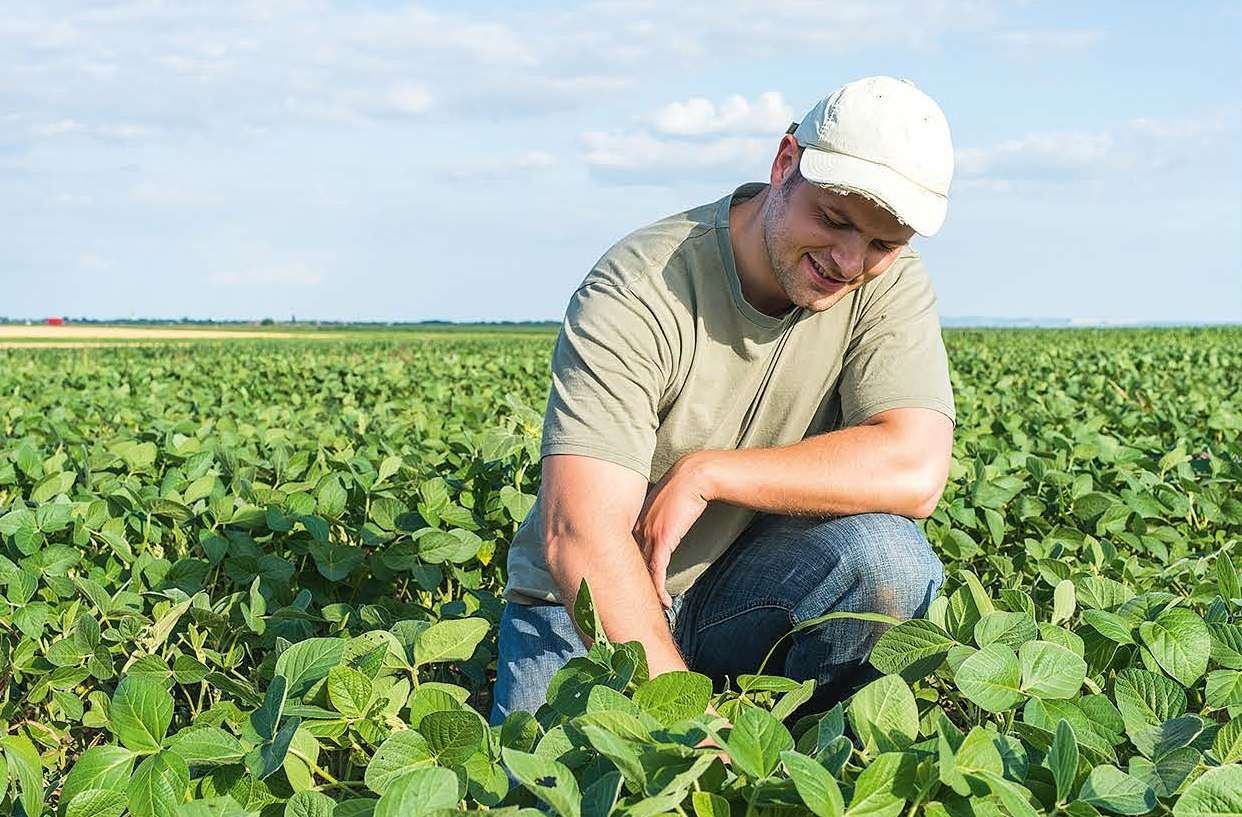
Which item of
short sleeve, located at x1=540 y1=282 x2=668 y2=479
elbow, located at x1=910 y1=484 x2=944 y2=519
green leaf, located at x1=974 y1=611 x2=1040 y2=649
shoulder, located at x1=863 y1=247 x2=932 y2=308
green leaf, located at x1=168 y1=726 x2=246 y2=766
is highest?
shoulder, located at x1=863 y1=247 x2=932 y2=308

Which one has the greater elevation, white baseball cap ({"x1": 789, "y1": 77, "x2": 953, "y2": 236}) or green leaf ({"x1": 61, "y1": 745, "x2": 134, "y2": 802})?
white baseball cap ({"x1": 789, "y1": 77, "x2": 953, "y2": 236})

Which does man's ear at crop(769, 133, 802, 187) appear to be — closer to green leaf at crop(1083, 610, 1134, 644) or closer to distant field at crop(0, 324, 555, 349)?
green leaf at crop(1083, 610, 1134, 644)

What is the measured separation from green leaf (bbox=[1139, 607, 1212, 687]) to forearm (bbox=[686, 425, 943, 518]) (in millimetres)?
805

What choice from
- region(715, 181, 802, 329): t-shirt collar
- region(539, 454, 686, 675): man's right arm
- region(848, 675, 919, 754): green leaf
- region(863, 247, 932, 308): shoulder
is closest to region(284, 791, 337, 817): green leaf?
region(848, 675, 919, 754): green leaf

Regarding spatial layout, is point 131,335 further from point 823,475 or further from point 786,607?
point 823,475

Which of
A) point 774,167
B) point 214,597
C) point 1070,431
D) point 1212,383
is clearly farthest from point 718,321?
point 1212,383

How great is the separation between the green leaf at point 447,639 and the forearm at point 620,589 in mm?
308

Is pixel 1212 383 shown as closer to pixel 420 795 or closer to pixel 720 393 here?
pixel 720 393

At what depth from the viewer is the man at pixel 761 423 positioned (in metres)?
2.30

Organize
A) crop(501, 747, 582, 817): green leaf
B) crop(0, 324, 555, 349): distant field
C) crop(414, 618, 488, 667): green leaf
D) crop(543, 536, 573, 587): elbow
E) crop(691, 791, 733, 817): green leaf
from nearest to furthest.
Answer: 1. crop(501, 747, 582, 817): green leaf
2. crop(691, 791, 733, 817): green leaf
3. crop(414, 618, 488, 667): green leaf
4. crop(543, 536, 573, 587): elbow
5. crop(0, 324, 555, 349): distant field

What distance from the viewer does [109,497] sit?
12.1 ft

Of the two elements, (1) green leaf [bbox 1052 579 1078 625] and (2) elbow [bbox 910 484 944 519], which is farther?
(2) elbow [bbox 910 484 944 519]

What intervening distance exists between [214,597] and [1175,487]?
2.97 meters

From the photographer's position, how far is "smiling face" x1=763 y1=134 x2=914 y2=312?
234 centimetres
